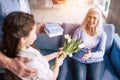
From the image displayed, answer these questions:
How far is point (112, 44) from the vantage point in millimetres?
Answer: 2498

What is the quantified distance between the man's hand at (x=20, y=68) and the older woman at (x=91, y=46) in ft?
3.46

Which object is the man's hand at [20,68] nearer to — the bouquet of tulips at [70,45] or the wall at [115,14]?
the bouquet of tulips at [70,45]

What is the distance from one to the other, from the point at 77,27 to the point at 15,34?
4.72ft

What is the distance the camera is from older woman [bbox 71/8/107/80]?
217 cm

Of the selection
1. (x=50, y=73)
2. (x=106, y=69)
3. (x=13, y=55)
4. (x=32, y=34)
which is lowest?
(x=106, y=69)

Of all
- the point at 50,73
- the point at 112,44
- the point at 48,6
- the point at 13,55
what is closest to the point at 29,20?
the point at 13,55

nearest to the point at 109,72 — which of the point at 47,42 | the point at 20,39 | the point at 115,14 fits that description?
the point at 47,42

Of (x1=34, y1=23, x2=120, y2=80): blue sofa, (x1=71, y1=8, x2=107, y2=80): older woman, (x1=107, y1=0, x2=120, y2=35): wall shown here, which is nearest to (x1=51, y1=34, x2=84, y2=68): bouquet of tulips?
(x1=71, y1=8, x2=107, y2=80): older woman

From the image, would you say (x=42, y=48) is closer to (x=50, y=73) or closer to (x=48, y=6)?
(x=50, y=73)

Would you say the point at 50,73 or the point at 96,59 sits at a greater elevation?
the point at 50,73

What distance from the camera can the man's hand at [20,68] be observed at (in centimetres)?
112

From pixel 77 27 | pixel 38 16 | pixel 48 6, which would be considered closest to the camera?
pixel 77 27

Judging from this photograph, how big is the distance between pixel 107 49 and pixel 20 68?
5.37ft

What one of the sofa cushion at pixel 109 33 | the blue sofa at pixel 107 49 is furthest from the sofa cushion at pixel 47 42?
the sofa cushion at pixel 109 33
